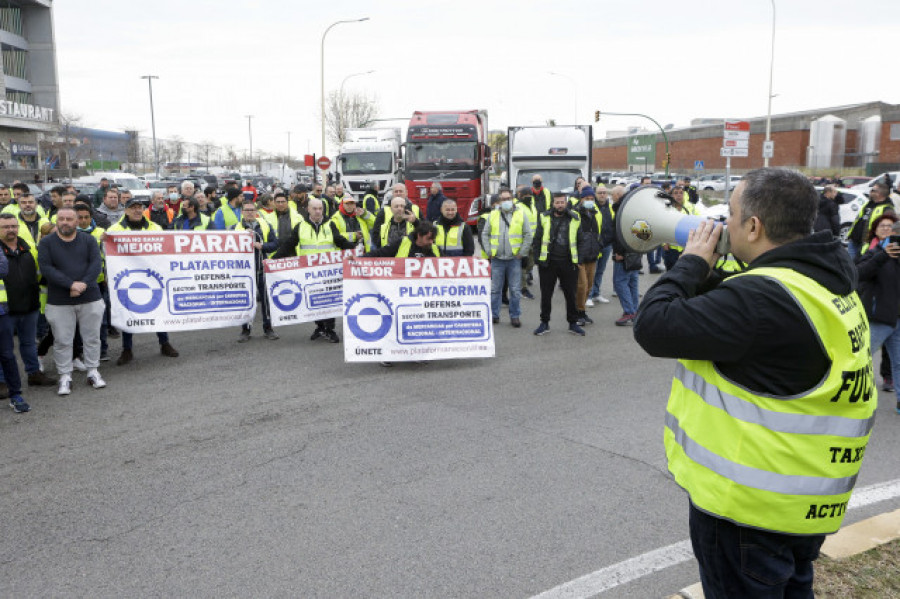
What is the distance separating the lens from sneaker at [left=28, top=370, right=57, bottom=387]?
24.3 feet

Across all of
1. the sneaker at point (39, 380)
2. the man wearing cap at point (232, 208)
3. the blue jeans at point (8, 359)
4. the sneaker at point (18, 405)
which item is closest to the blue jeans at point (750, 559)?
the sneaker at point (18, 405)

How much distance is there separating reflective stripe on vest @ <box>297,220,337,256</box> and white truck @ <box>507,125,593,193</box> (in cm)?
1053

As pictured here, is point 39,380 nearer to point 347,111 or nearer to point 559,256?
point 559,256

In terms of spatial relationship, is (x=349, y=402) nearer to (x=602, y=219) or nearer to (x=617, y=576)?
(x=617, y=576)

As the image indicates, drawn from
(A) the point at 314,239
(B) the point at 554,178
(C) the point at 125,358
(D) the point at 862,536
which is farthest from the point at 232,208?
(D) the point at 862,536

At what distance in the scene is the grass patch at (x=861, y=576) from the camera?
3.20m

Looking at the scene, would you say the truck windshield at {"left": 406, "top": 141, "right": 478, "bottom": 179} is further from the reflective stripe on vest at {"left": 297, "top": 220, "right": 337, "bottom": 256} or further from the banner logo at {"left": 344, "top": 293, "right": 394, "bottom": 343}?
the banner logo at {"left": 344, "top": 293, "right": 394, "bottom": 343}

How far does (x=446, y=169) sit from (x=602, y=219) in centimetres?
Answer: 1243

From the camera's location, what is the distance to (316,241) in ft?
31.2

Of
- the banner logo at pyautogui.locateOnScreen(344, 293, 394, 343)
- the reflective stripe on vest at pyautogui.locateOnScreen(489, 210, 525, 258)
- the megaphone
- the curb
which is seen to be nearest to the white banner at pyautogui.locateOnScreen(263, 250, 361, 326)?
the banner logo at pyautogui.locateOnScreen(344, 293, 394, 343)

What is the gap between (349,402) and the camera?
21.9 ft

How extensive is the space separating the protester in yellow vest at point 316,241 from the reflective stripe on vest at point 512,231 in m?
2.06

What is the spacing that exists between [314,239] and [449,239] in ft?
6.01

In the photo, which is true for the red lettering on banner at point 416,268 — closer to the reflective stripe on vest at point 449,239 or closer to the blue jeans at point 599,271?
the reflective stripe on vest at point 449,239
